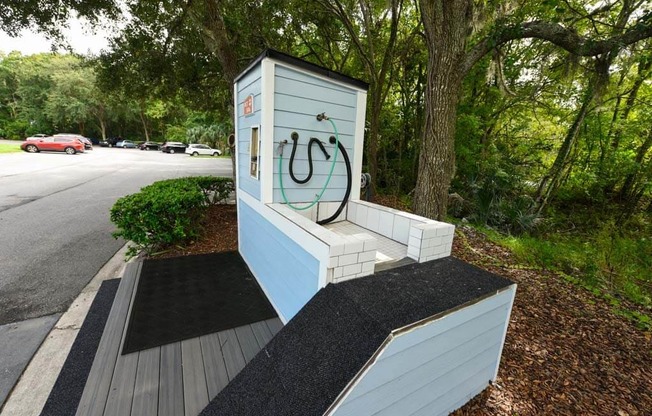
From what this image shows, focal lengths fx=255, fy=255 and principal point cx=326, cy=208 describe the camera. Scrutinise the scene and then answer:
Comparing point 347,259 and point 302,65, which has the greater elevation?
point 302,65

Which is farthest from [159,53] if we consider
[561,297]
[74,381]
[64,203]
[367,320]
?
[561,297]

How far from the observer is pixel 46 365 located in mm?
1942

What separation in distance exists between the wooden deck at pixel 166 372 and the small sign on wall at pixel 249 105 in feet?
6.59

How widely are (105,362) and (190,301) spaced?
0.72 meters

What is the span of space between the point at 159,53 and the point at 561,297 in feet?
27.3

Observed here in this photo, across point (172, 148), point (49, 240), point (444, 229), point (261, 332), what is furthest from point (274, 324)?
point (172, 148)

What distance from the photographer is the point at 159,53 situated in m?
5.82

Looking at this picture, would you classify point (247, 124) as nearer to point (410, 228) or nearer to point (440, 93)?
point (410, 228)

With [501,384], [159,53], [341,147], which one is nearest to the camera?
[501,384]

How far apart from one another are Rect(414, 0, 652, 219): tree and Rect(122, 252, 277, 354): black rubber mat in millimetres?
2334

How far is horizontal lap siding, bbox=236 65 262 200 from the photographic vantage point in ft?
7.84

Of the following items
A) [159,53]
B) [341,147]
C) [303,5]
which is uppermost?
[303,5]

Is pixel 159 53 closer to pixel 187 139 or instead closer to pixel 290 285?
pixel 290 285

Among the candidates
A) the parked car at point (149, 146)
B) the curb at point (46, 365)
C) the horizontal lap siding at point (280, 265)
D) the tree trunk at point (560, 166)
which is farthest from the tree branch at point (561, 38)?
the parked car at point (149, 146)
